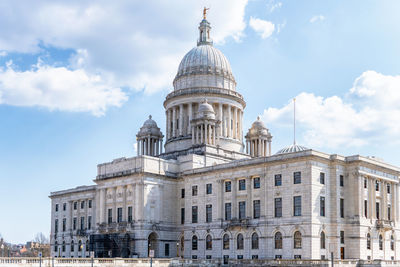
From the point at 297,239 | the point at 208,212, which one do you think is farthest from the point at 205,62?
the point at 297,239

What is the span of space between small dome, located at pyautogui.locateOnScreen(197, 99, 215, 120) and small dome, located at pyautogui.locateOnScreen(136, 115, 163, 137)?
1414 centimetres

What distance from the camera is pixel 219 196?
9094cm

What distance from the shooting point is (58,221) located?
121m

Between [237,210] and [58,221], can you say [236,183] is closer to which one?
[237,210]

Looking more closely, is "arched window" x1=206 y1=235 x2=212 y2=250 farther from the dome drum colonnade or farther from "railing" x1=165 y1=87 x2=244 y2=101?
"railing" x1=165 y1=87 x2=244 y2=101

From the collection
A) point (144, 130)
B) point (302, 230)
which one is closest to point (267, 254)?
Result: point (302, 230)

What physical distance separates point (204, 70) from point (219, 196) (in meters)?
33.7

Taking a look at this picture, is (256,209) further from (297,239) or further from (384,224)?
(384,224)

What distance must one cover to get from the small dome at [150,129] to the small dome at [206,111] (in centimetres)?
1414

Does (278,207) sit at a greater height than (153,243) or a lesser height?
greater

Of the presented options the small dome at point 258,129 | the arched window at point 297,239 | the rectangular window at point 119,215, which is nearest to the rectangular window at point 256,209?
the arched window at point 297,239

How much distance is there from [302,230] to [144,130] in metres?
47.5

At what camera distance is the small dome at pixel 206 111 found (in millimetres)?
104500

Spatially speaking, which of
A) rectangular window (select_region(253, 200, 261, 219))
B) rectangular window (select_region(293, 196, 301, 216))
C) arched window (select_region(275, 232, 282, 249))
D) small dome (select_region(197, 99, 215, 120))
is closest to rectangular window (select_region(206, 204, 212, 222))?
rectangular window (select_region(253, 200, 261, 219))
